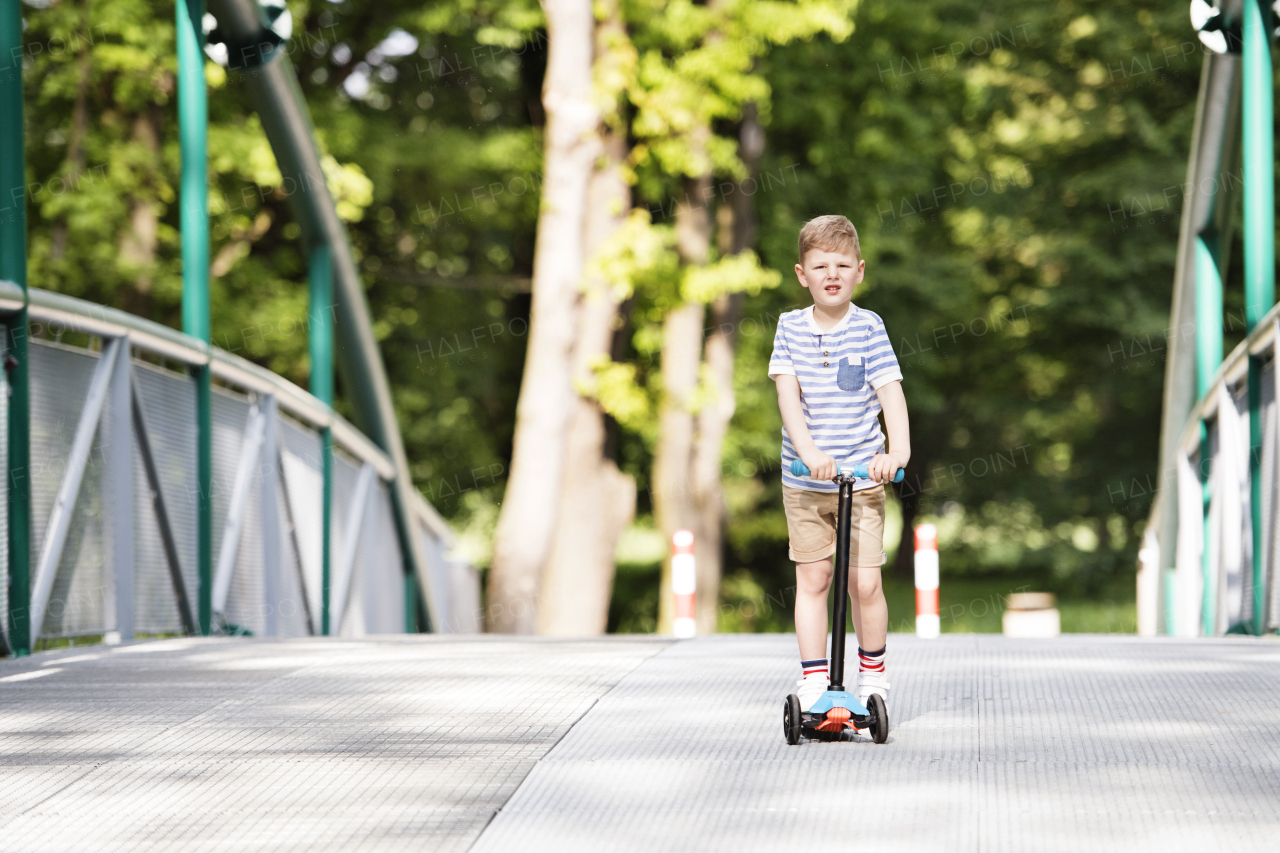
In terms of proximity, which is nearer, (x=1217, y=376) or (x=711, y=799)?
(x=711, y=799)

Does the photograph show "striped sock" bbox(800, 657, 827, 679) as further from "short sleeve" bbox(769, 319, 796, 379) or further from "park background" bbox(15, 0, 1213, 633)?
"park background" bbox(15, 0, 1213, 633)

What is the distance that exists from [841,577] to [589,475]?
10443mm

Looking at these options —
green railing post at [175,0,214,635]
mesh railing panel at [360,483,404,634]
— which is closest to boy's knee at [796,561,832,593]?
green railing post at [175,0,214,635]

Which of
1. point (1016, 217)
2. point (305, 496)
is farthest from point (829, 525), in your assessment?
point (1016, 217)

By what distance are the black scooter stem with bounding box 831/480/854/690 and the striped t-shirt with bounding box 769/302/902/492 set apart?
115 mm

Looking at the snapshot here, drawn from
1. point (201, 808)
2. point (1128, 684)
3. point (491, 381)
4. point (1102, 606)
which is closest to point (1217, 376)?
point (1128, 684)

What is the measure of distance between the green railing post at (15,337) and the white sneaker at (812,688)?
122 inches

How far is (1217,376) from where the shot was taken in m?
8.13

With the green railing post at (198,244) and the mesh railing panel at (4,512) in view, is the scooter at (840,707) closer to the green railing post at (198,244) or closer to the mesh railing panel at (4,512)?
the mesh railing panel at (4,512)

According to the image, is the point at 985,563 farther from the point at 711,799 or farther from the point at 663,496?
the point at 711,799

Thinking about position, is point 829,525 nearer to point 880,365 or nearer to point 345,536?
point 880,365

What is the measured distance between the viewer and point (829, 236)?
3.74 meters

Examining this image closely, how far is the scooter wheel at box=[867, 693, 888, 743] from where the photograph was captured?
12.0ft

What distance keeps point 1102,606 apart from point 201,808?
22.2 meters
